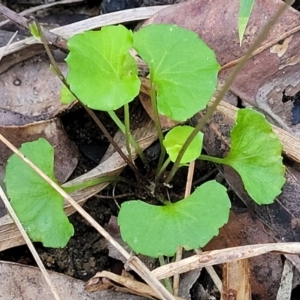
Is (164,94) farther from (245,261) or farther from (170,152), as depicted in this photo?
(245,261)

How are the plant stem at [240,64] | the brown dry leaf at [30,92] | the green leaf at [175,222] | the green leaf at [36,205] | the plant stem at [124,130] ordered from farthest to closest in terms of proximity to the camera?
1. the brown dry leaf at [30,92]
2. the plant stem at [124,130]
3. the green leaf at [36,205]
4. the green leaf at [175,222]
5. the plant stem at [240,64]

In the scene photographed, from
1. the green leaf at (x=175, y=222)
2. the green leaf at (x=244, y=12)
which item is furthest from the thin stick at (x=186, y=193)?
the green leaf at (x=244, y=12)

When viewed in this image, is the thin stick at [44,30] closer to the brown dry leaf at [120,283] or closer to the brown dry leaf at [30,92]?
the brown dry leaf at [30,92]

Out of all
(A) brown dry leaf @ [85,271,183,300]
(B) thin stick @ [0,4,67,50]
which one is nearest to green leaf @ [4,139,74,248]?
(A) brown dry leaf @ [85,271,183,300]

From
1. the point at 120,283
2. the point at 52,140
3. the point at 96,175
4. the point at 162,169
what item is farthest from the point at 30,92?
the point at 120,283

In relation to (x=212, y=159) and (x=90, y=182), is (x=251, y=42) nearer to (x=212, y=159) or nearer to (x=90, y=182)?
(x=212, y=159)

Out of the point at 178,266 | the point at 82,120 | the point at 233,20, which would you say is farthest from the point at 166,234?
the point at 233,20

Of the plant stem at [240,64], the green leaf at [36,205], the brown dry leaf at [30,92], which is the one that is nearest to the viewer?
the plant stem at [240,64]

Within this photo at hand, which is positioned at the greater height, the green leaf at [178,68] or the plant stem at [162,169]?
the green leaf at [178,68]
